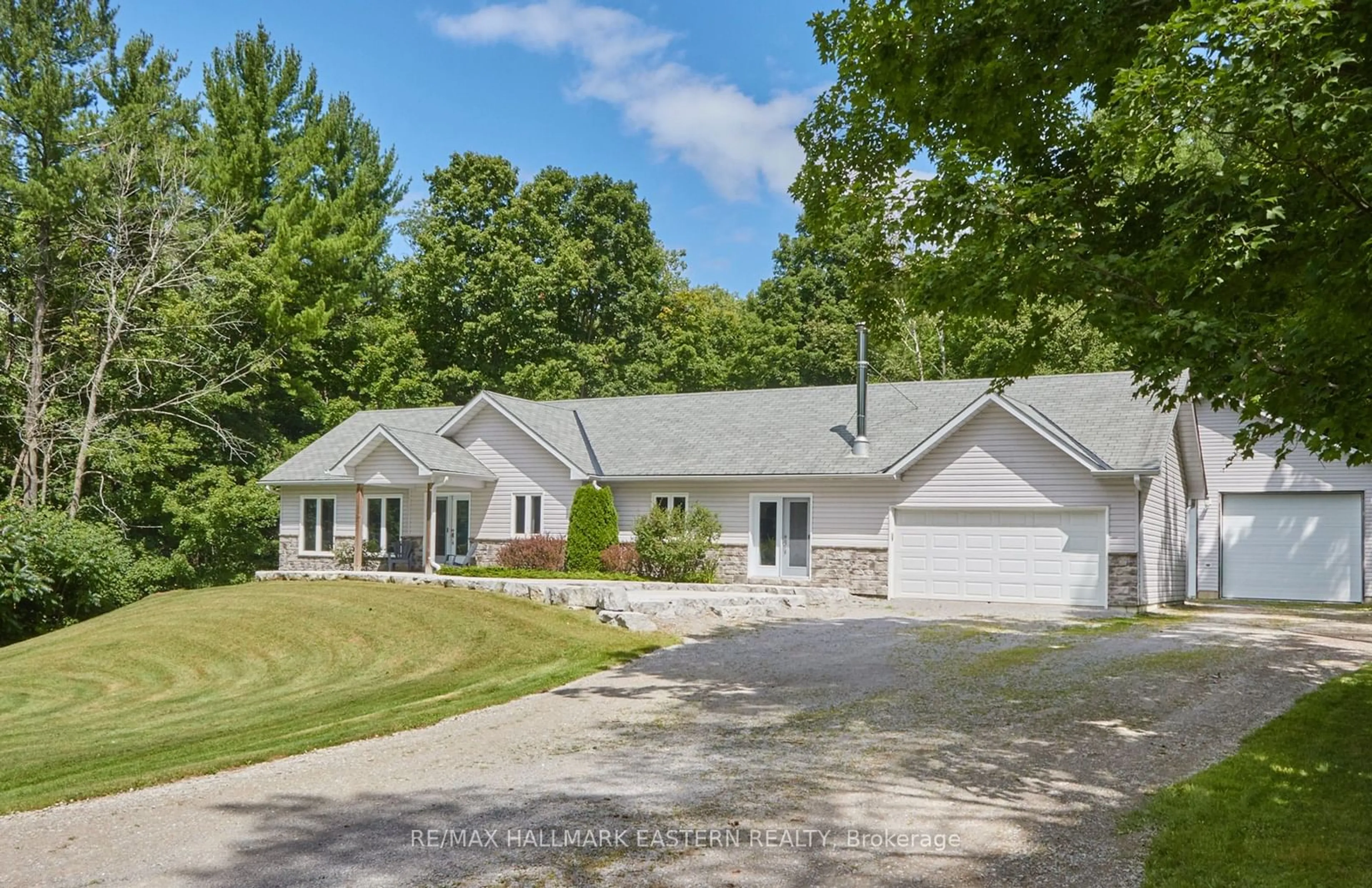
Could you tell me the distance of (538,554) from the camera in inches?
958

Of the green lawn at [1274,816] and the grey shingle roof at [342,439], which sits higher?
the grey shingle roof at [342,439]

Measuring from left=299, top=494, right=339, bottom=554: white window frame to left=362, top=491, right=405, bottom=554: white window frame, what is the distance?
1.29 m

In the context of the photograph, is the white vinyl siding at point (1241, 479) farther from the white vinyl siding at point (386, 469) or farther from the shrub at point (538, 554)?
the white vinyl siding at point (386, 469)

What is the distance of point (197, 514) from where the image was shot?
3033cm

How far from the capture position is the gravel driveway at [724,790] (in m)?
5.29

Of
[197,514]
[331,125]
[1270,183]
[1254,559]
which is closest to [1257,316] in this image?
[1270,183]


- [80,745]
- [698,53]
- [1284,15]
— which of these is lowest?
[80,745]

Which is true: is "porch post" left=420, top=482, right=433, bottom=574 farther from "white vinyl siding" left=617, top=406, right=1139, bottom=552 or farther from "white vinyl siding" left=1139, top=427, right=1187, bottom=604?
"white vinyl siding" left=1139, top=427, right=1187, bottom=604

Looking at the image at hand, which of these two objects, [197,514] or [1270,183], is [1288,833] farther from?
[197,514]

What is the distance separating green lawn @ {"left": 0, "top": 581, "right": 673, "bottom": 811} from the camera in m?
9.20

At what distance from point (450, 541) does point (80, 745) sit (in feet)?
53.3

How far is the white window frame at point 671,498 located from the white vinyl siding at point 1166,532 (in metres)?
10.3

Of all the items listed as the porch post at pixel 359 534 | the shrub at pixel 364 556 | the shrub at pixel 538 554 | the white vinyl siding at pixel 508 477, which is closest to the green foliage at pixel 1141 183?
the shrub at pixel 538 554

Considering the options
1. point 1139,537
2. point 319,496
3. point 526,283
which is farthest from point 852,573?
point 526,283
